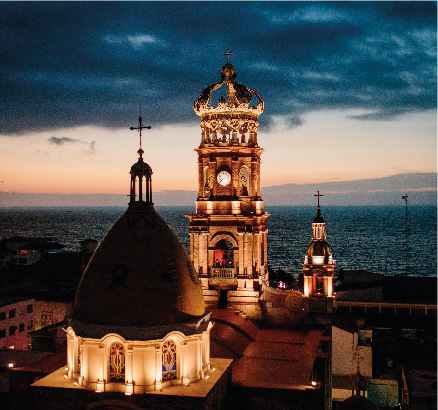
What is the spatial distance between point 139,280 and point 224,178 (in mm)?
13978

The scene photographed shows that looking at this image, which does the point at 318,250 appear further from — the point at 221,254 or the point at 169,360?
the point at 169,360

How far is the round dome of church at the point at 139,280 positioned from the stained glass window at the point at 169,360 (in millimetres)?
824

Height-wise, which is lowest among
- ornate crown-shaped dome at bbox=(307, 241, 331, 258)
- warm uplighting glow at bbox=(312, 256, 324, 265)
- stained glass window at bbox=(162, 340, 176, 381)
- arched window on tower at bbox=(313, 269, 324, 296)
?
stained glass window at bbox=(162, 340, 176, 381)

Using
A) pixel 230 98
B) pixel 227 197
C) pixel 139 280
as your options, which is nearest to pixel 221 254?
pixel 227 197

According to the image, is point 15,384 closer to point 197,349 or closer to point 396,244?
point 197,349

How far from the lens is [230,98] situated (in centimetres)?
3534

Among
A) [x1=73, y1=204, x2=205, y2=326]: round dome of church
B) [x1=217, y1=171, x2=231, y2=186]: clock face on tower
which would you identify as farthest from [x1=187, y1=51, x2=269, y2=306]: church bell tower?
[x1=73, y1=204, x2=205, y2=326]: round dome of church

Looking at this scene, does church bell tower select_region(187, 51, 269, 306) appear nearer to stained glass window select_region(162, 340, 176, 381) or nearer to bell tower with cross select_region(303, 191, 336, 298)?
bell tower with cross select_region(303, 191, 336, 298)

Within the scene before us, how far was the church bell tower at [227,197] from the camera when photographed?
3488 centimetres

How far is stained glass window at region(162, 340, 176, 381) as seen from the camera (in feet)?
71.3

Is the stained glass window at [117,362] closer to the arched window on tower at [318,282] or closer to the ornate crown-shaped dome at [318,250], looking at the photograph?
the arched window on tower at [318,282]

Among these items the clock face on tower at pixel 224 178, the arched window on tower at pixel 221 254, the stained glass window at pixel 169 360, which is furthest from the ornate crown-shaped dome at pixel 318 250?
the stained glass window at pixel 169 360

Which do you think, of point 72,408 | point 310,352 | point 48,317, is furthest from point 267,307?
point 48,317

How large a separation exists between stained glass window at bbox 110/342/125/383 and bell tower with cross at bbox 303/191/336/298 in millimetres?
16888
